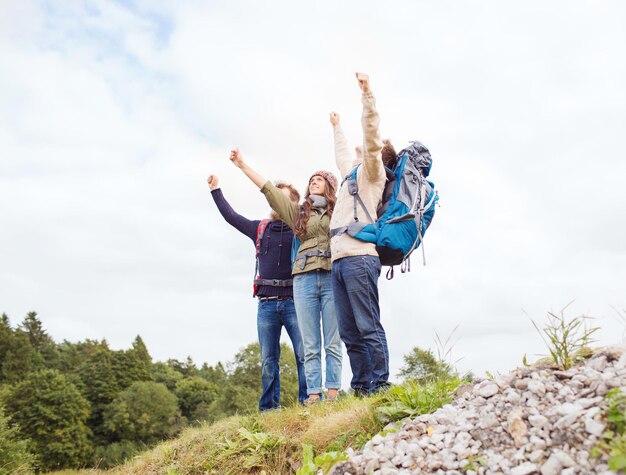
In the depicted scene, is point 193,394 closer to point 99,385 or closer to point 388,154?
point 99,385

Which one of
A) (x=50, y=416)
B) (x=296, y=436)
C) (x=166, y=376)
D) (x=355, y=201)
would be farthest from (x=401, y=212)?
(x=166, y=376)

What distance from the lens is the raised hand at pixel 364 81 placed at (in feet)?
19.4

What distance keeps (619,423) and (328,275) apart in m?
4.14

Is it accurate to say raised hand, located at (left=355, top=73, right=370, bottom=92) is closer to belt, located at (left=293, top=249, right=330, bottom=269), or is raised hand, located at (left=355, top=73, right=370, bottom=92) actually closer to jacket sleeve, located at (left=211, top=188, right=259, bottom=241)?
belt, located at (left=293, top=249, right=330, bottom=269)

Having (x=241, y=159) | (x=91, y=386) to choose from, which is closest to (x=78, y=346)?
(x=91, y=386)

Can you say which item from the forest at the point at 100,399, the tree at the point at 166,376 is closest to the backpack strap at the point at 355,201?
the forest at the point at 100,399

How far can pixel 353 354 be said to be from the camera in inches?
244

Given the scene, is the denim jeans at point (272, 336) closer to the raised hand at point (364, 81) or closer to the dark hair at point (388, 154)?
the dark hair at point (388, 154)

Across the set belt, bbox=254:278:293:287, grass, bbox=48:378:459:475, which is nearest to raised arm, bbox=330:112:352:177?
belt, bbox=254:278:293:287

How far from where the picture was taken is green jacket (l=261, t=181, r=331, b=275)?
6863 millimetres

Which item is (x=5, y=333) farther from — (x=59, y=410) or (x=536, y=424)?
(x=536, y=424)

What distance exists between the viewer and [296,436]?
5.58 metres

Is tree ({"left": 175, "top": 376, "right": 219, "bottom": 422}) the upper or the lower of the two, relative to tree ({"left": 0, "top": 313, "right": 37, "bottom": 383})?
lower

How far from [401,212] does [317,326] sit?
71.9 inches
